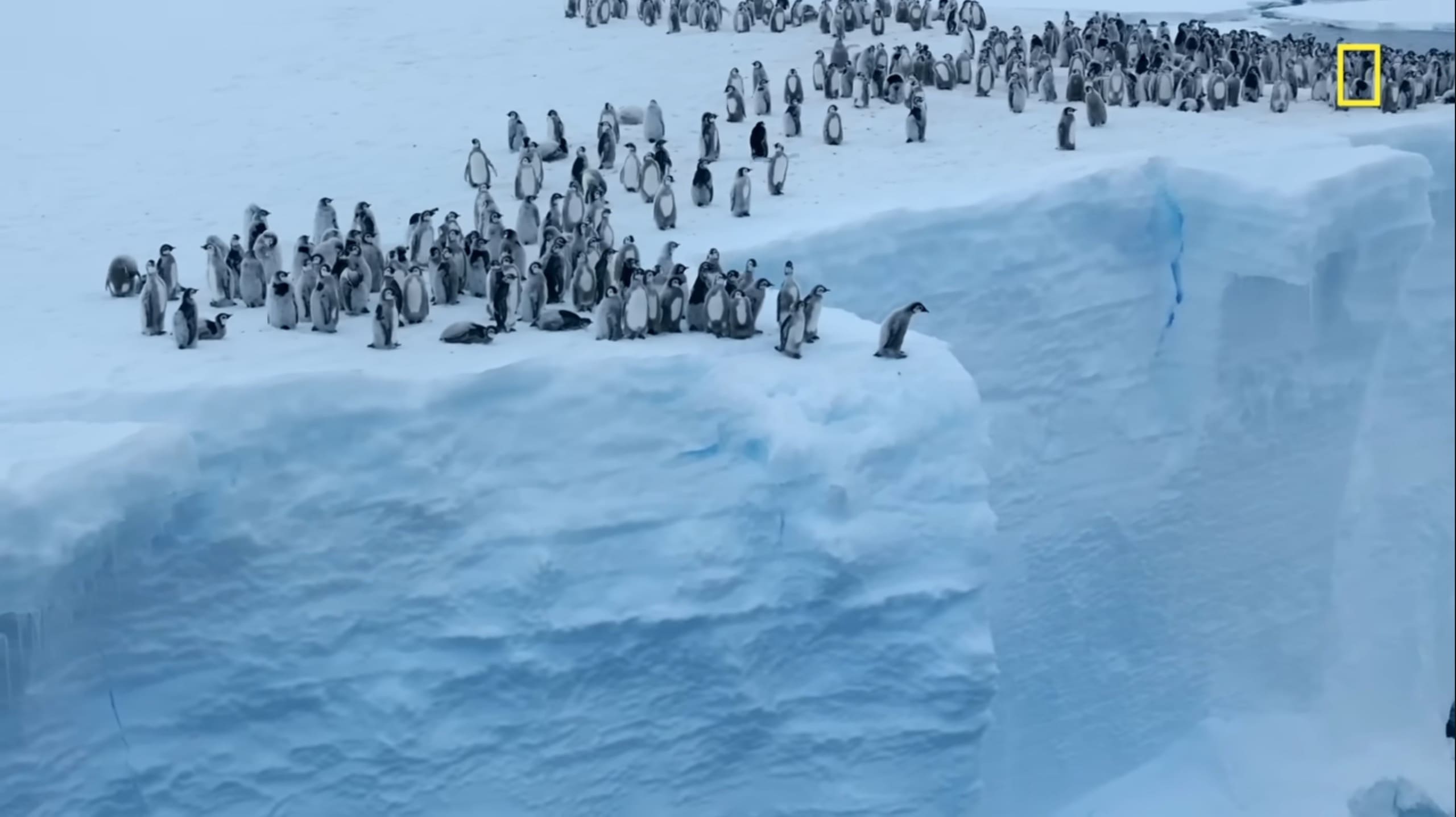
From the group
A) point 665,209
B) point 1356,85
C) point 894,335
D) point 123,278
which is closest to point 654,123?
point 665,209

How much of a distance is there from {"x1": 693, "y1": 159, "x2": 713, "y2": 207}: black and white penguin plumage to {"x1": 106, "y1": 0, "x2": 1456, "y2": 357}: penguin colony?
2 centimetres

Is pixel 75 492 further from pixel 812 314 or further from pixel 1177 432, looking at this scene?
pixel 1177 432

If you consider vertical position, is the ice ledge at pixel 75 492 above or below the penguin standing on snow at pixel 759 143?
below

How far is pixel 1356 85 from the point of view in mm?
17234

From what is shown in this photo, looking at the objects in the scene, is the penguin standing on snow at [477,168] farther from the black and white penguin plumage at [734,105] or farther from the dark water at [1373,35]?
the dark water at [1373,35]

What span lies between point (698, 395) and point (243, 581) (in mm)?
2521

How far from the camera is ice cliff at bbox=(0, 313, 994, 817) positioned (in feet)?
29.3

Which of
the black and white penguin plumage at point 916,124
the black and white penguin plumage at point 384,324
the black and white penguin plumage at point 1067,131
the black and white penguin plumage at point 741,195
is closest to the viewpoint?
the black and white penguin plumage at point 384,324

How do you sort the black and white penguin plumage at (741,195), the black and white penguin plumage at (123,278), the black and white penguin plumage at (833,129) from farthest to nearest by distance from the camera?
1. the black and white penguin plumage at (833,129)
2. the black and white penguin plumage at (741,195)
3. the black and white penguin plumage at (123,278)

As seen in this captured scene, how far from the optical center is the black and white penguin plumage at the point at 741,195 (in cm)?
1328

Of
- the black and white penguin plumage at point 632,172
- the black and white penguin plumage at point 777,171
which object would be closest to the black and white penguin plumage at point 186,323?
the black and white penguin plumage at point 632,172

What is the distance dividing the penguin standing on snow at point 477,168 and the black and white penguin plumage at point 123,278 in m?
3.09

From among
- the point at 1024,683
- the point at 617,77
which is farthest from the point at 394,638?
the point at 617,77

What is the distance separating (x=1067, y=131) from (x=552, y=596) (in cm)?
741
